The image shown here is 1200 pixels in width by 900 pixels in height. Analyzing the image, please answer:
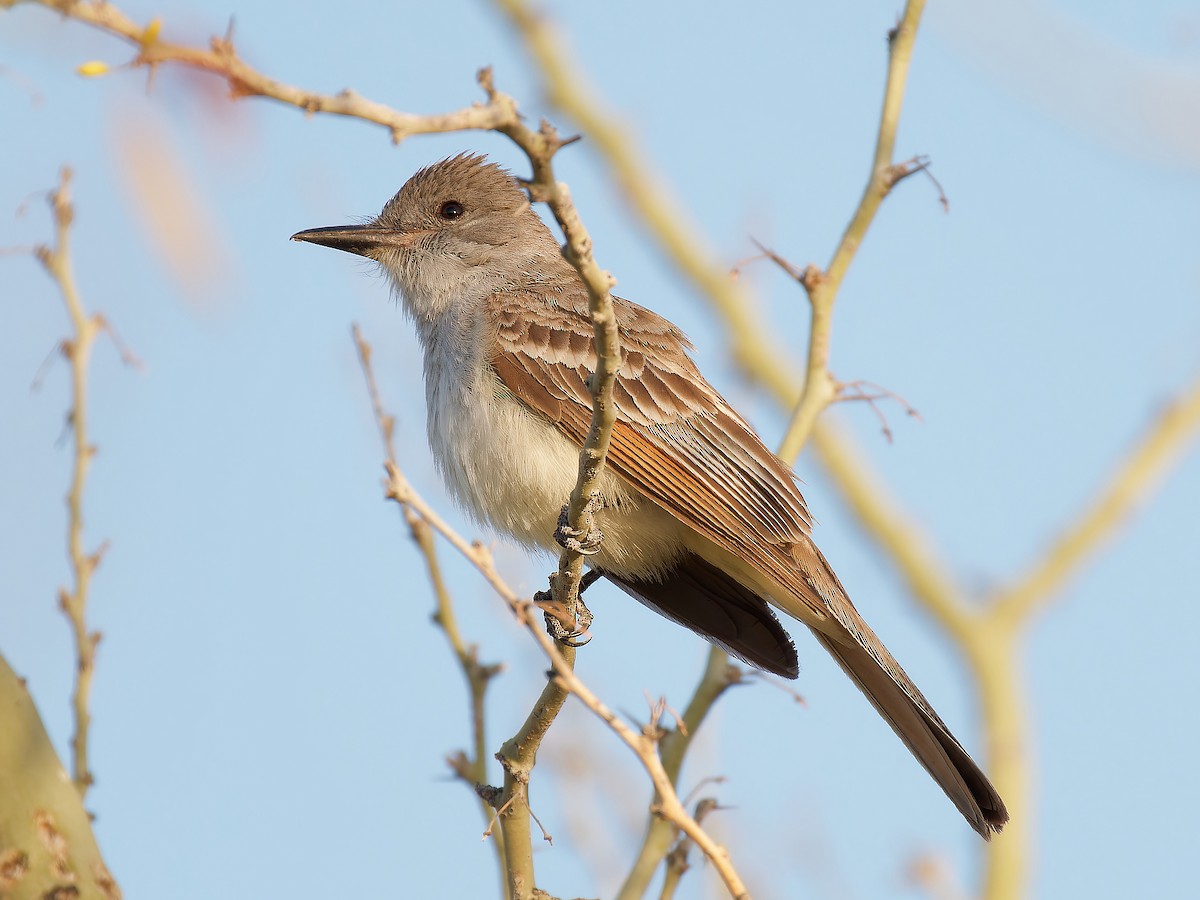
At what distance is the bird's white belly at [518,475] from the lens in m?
5.69

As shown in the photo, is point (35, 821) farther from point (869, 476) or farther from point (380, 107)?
point (869, 476)

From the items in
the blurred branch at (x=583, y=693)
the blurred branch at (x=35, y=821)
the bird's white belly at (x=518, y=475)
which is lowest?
the blurred branch at (x=35, y=821)

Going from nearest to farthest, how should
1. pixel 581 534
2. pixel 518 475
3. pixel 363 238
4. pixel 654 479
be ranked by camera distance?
pixel 581 534 < pixel 518 475 < pixel 654 479 < pixel 363 238

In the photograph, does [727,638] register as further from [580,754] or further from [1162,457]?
[1162,457]

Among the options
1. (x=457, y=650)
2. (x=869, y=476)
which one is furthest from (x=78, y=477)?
(x=869, y=476)

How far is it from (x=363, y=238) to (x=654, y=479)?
7.18ft

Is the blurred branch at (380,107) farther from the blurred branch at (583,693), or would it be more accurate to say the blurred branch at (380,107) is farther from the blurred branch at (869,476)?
the blurred branch at (869,476)

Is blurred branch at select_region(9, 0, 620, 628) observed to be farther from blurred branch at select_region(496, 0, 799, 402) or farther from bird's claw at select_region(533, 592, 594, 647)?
blurred branch at select_region(496, 0, 799, 402)

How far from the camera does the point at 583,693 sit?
335cm

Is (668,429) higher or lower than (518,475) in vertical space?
higher

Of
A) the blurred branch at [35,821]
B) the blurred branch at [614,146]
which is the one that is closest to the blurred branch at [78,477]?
the blurred branch at [35,821]

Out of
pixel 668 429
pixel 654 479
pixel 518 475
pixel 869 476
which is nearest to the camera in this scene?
pixel 518 475

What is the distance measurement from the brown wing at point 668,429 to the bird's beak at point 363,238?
1.01 metres

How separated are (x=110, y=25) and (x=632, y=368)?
3.82 m
